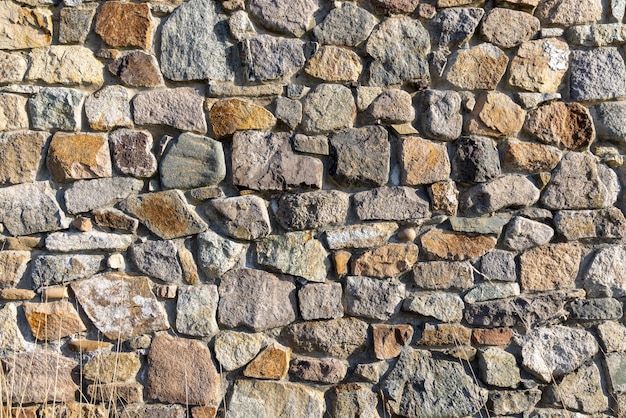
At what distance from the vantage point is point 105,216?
251 centimetres

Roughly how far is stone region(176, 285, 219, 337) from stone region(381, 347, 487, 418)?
768 mm

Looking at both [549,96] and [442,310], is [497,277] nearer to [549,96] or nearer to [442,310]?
[442,310]

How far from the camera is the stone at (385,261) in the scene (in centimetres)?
257

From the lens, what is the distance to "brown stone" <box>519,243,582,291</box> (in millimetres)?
2643

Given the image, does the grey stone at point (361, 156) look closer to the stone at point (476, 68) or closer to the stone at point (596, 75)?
the stone at point (476, 68)

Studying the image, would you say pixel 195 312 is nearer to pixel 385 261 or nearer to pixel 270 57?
pixel 385 261

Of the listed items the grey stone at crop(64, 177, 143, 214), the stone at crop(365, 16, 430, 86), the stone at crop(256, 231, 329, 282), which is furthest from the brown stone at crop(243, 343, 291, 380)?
the stone at crop(365, 16, 430, 86)

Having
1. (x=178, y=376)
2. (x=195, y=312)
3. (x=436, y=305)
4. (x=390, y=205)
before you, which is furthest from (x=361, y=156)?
(x=178, y=376)

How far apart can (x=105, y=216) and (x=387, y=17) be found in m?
1.46

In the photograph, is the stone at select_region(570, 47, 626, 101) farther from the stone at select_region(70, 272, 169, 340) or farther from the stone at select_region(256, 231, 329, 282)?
the stone at select_region(70, 272, 169, 340)

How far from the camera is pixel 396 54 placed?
2.65 meters

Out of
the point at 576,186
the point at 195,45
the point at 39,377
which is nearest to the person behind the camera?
the point at 39,377

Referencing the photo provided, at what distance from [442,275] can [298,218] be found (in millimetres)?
656

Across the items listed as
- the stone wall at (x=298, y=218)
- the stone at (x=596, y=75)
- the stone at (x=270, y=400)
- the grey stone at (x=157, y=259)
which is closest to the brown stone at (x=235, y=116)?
the stone wall at (x=298, y=218)
